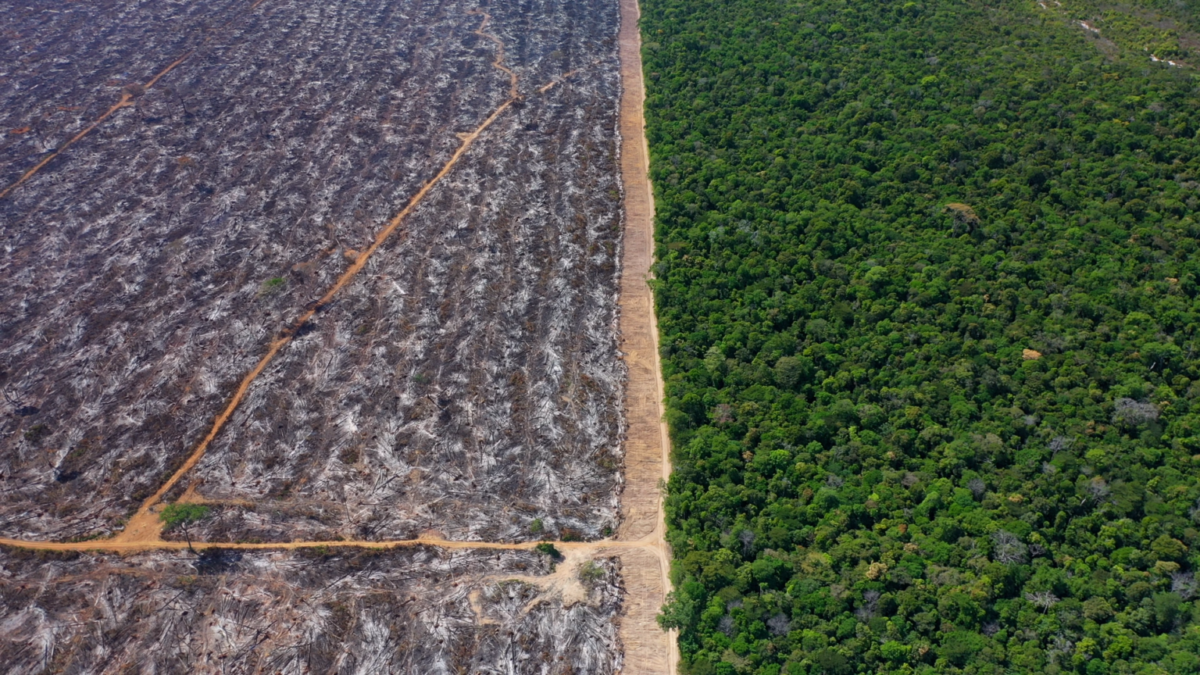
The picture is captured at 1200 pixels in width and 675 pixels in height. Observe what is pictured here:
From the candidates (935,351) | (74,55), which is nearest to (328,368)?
(935,351)

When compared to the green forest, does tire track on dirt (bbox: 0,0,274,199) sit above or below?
below

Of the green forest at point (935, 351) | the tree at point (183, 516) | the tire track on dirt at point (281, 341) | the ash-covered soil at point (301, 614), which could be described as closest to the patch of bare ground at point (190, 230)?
the tire track on dirt at point (281, 341)

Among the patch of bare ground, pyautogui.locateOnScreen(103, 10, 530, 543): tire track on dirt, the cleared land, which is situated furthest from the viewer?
the patch of bare ground

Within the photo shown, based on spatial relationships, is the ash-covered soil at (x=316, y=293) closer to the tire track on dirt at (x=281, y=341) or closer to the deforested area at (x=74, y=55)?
the deforested area at (x=74, y=55)

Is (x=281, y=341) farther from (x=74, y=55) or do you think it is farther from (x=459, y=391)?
(x=74, y=55)

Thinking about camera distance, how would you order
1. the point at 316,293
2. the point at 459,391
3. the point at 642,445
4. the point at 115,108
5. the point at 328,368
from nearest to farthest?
the point at 642,445
the point at 459,391
the point at 328,368
the point at 316,293
the point at 115,108

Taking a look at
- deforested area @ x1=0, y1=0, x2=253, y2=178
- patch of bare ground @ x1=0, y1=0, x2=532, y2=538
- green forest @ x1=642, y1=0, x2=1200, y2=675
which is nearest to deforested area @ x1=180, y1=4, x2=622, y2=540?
patch of bare ground @ x1=0, y1=0, x2=532, y2=538

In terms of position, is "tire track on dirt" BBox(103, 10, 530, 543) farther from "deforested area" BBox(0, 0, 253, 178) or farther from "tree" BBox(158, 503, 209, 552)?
"deforested area" BBox(0, 0, 253, 178)

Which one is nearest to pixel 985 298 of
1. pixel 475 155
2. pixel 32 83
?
pixel 475 155
